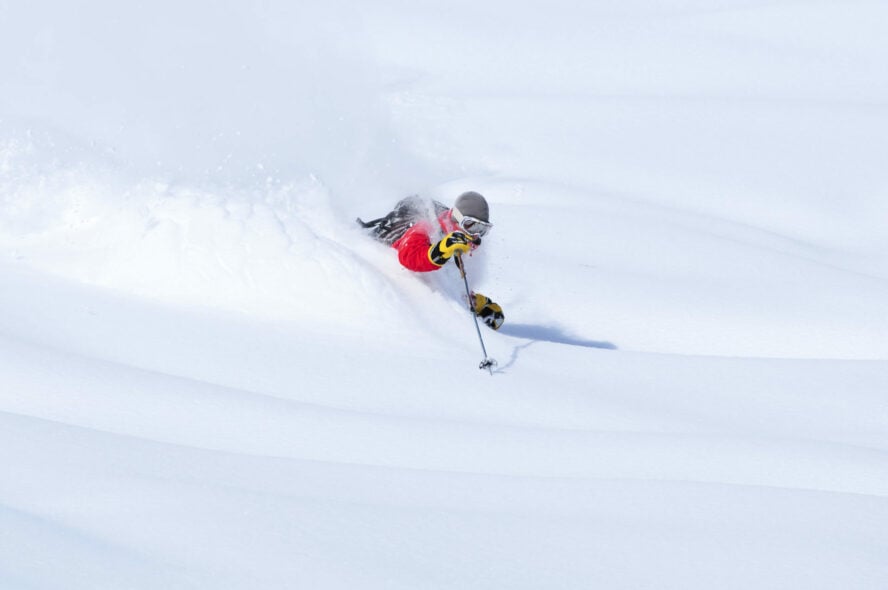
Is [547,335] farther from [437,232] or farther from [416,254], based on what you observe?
[416,254]

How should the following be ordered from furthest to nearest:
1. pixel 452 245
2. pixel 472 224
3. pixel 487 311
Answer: pixel 487 311 → pixel 472 224 → pixel 452 245

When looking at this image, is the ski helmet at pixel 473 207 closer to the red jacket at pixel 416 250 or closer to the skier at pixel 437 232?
the skier at pixel 437 232

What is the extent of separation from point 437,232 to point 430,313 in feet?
1.48

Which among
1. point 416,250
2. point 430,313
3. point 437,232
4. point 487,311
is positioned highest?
point 437,232

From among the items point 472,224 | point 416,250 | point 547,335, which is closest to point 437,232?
point 416,250

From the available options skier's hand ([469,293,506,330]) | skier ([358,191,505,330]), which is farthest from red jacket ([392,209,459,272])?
skier's hand ([469,293,506,330])

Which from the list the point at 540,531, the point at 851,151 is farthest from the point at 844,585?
the point at 851,151

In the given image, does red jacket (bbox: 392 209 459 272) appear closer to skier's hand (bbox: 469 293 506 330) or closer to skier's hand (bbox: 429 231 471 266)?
skier's hand (bbox: 429 231 471 266)

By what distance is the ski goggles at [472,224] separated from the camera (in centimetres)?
472

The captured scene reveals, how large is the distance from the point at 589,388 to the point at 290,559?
1.90m

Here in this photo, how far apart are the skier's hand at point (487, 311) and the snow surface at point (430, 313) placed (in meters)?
0.16

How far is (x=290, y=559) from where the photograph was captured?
8.73 feet

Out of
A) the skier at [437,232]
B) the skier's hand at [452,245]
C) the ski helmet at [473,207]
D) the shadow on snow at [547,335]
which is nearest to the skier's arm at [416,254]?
the skier at [437,232]

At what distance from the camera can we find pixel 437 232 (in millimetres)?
5125
